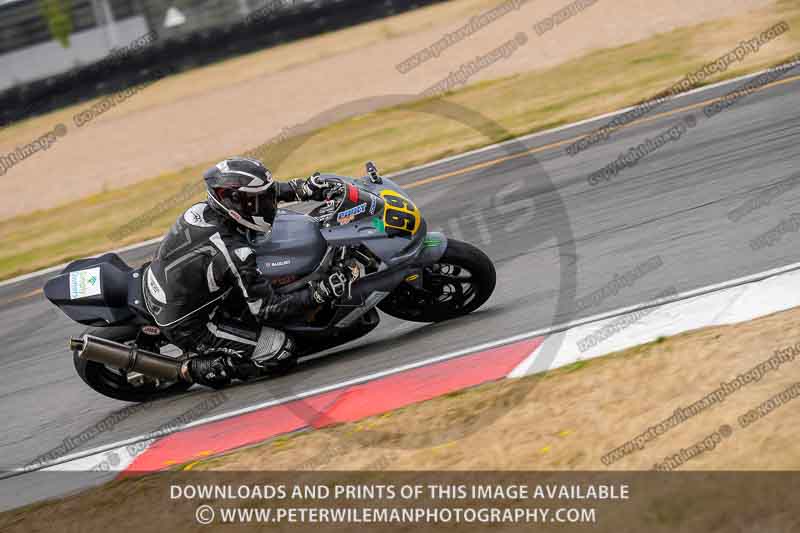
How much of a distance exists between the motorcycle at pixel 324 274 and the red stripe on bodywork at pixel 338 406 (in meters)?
0.55

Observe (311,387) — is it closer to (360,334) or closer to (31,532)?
(360,334)

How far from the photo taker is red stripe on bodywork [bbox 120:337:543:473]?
6.13 metres

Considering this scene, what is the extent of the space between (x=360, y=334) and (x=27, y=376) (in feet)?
11.3

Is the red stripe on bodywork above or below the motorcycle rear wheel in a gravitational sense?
below

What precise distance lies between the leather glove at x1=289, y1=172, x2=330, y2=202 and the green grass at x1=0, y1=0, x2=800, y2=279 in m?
5.89

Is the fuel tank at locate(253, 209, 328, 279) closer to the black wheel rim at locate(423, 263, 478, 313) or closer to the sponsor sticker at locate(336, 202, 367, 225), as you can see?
the sponsor sticker at locate(336, 202, 367, 225)

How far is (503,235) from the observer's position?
8.94 metres

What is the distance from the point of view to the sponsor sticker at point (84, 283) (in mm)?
6617

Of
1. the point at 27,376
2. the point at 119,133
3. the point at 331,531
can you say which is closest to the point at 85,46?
the point at 119,133

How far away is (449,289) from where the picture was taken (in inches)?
276

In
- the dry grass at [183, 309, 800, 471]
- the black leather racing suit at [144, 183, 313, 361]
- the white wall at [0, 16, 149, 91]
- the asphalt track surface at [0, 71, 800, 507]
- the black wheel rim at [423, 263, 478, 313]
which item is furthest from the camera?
the white wall at [0, 16, 149, 91]

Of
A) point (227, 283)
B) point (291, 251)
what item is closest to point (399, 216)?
point (291, 251)

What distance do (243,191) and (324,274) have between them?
0.88 meters

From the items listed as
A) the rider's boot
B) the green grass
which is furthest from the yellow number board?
the green grass
